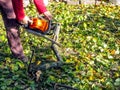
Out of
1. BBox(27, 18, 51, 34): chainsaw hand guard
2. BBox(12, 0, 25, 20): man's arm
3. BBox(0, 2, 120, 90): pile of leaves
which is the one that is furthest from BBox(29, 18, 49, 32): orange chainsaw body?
BBox(0, 2, 120, 90): pile of leaves

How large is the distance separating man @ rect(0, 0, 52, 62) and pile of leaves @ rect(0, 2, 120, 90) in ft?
0.64

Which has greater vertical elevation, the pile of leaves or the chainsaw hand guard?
the chainsaw hand guard

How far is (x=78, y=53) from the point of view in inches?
237

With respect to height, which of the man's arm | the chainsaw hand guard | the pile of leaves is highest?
the man's arm

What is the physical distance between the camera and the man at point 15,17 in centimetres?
498

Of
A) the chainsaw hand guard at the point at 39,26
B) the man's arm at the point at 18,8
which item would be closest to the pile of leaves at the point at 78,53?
the chainsaw hand guard at the point at 39,26

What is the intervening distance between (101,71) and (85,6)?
11.5ft

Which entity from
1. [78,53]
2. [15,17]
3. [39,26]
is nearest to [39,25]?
[39,26]

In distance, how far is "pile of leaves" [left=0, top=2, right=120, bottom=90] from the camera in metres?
5.05

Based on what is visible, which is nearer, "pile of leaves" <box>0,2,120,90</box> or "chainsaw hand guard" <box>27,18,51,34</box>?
"chainsaw hand guard" <box>27,18,51,34</box>

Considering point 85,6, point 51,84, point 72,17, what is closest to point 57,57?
point 51,84

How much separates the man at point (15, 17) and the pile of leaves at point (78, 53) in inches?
7.7

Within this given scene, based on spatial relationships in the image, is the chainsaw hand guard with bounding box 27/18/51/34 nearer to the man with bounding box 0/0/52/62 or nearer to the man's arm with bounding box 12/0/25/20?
the man with bounding box 0/0/52/62

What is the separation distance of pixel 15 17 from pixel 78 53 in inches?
57.6
